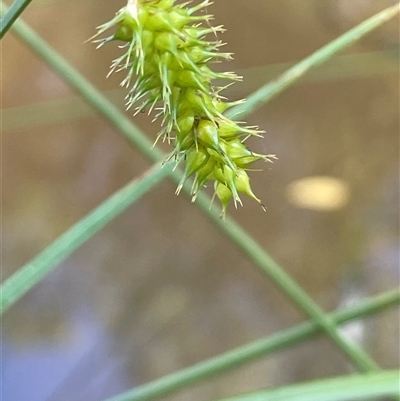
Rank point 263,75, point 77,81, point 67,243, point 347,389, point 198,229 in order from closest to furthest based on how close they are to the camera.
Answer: point 347,389, point 67,243, point 77,81, point 263,75, point 198,229

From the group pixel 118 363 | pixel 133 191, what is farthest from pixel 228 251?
pixel 133 191

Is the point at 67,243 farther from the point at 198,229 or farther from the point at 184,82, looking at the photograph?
the point at 198,229

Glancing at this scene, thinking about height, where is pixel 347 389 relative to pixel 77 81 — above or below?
below

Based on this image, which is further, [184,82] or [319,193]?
[319,193]

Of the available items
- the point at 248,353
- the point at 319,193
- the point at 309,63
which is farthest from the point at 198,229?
the point at 309,63

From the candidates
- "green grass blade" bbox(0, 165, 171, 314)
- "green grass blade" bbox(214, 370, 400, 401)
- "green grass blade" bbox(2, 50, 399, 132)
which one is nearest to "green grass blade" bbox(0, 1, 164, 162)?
"green grass blade" bbox(0, 165, 171, 314)

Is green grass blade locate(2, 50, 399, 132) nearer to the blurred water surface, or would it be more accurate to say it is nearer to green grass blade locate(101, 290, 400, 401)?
the blurred water surface

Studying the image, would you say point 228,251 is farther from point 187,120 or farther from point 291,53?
point 187,120
